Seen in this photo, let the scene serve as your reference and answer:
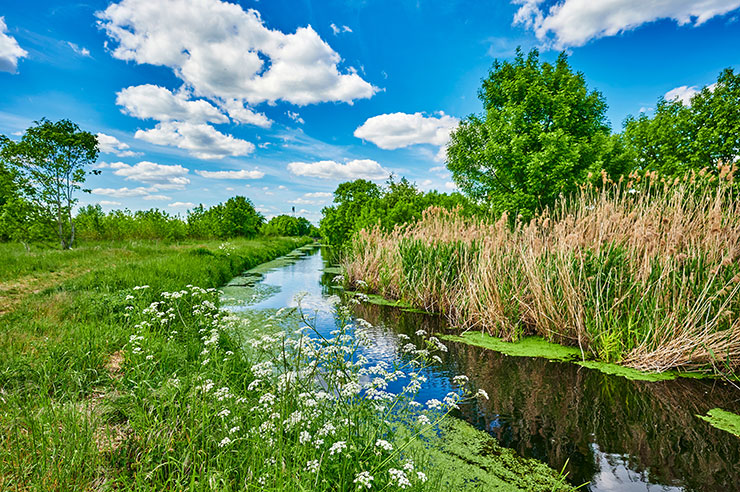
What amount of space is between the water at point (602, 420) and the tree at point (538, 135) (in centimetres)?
1191

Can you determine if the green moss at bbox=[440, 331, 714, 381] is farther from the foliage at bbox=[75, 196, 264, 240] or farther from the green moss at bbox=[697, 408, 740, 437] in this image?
the foliage at bbox=[75, 196, 264, 240]

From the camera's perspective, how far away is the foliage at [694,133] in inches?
720

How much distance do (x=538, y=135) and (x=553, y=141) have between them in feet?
3.46

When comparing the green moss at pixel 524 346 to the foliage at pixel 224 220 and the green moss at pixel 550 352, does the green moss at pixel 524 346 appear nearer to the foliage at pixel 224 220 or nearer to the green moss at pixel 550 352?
the green moss at pixel 550 352

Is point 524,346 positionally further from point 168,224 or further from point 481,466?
point 168,224

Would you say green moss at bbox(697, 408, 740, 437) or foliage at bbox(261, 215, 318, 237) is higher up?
foliage at bbox(261, 215, 318, 237)

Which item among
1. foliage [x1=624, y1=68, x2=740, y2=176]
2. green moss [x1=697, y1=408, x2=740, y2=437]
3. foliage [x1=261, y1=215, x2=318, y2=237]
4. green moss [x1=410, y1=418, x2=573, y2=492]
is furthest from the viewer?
foliage [x1=261, y1=215, x2=318, y2=237]

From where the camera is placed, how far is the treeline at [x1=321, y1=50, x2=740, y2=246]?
16.0 meters

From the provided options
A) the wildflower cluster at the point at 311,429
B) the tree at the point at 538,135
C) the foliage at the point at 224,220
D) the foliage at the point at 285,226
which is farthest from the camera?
the foliage at the point at 285,226

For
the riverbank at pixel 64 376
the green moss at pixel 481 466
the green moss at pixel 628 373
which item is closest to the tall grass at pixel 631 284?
the green moss at pixel 628 373

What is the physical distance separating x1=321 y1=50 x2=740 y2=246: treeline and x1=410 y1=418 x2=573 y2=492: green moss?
11.4 meters

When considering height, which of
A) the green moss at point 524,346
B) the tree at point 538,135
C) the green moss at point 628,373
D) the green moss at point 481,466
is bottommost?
the green moss at point 481,466

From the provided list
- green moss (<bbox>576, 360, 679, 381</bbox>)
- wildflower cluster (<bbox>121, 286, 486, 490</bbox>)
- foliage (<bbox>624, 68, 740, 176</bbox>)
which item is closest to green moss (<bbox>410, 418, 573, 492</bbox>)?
wildflower cluster (<bbox>121, 286, 486, 490</bbox>)

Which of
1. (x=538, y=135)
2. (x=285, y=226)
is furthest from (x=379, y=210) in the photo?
(x=285, y=226)
